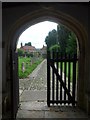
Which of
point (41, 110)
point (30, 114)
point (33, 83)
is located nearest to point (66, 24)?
point (41, 110)

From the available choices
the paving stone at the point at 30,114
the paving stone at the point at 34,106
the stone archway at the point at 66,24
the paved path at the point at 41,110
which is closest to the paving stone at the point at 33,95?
the paved path at the point at 41,110

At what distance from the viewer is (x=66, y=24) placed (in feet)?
Answer: 23.1

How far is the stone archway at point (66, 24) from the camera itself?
6.38m

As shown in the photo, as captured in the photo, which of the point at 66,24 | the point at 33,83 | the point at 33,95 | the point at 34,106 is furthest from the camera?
the point at 33,83

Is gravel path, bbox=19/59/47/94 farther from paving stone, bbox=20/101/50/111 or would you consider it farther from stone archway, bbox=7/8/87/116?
stone archway, bbox=7/8/87/116

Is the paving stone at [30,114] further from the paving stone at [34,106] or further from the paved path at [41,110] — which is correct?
the paving stone at [34,106]

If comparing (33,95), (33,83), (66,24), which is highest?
(66,24)

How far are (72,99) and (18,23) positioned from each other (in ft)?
10.9

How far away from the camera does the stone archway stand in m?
6.38

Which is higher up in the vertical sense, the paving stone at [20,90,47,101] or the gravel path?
the gravel path

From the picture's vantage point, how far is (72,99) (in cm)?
768

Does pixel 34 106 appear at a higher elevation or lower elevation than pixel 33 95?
lower

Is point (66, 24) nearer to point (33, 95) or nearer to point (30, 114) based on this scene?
point (30, 114)

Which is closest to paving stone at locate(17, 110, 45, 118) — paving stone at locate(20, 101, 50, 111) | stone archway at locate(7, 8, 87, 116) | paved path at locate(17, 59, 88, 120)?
paved path at locate(17, 59, 88, 120)
